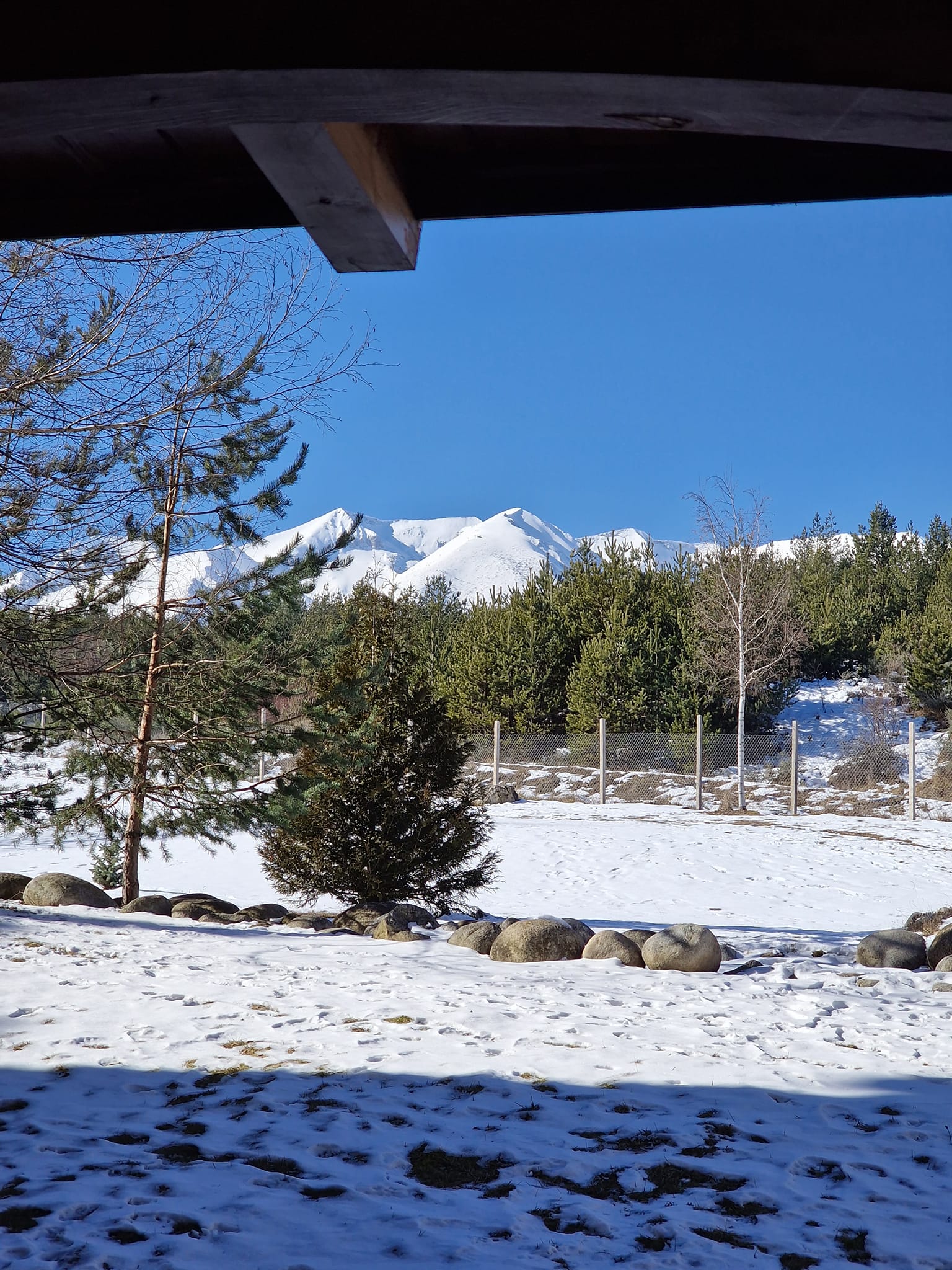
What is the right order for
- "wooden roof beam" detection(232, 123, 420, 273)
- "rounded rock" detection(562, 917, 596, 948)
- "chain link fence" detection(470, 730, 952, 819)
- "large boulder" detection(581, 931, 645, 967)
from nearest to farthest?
"wooden roof beam" detection(232, 123, 420, 273), "large boulder" detection(581, 931, 645, 967), "rounded rock" detection(562, 917, 596, 948), "chain link fence" detection(470, 730, 952, 819)

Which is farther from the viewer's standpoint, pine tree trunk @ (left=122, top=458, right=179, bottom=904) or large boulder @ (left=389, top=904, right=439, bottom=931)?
pine tree trunk @ (left=122, top=458, right=179, bottom=904)

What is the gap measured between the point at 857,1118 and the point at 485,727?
1960 cm

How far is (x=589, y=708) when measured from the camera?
72.4ft

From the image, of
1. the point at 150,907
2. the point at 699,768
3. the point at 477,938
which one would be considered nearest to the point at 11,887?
the point at 150,907

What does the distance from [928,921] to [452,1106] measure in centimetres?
571

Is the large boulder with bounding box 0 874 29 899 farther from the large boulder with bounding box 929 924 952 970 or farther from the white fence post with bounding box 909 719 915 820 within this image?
the white fence post with bounding box 909 719 915 820

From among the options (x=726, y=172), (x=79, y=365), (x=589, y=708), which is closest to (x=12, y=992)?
(x=79, y=365)

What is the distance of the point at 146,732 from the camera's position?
8195 mm

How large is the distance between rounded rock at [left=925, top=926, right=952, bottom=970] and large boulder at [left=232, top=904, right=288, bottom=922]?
16.0 feet

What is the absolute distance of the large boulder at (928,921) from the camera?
7762 millimetres

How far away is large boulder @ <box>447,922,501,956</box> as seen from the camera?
6.45m

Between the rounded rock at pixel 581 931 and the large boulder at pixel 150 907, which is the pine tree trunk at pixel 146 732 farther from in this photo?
the rounded rock at pixel 581 931

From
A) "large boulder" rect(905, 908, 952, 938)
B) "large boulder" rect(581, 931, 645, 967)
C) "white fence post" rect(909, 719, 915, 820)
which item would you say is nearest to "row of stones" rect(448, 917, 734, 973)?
"large boulder" rect(581, 931, 645, 967)

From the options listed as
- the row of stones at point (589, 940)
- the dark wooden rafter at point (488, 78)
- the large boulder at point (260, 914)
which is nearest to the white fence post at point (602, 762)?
the row of stones at point (589, 940)
